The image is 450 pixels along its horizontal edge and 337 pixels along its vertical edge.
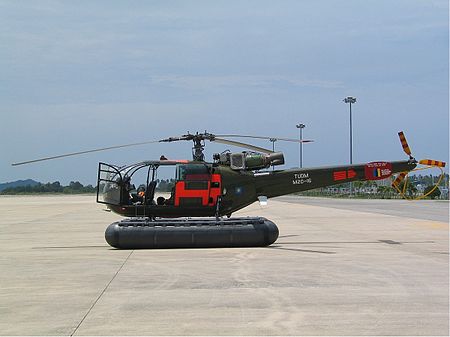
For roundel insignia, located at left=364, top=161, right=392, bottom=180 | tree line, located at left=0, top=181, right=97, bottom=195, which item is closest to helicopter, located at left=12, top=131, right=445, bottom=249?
roundel insignia, located at left=364, top=161, right=392, bottom=180

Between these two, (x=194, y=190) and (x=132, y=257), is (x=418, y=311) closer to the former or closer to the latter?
(x=132, y=257)

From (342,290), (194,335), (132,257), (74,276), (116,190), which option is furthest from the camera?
(116,190)

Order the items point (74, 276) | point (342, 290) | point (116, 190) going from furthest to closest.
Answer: point (116, 190), point (74, 276), point (342, 290)

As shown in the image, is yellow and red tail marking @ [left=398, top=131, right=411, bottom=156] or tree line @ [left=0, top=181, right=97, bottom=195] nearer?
yellow and red tail marking @ [left=398, top=131, right=411, bottom=156]

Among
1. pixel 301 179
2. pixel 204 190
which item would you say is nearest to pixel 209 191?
pixel 204 190

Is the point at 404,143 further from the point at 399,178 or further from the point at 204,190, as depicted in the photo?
the point at 204,190

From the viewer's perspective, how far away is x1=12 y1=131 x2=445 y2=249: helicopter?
513 inches

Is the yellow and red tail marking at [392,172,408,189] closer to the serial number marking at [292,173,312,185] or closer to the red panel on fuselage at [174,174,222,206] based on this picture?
the serial number marking at [292,173,312,185]

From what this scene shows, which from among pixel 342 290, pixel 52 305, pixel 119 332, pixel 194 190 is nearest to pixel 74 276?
pixel 52 305

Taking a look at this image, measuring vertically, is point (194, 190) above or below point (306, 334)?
above

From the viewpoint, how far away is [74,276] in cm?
941

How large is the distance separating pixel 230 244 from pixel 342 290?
5359 mm

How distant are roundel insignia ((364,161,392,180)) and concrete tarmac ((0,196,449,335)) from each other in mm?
2245

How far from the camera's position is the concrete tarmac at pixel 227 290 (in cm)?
616
